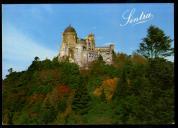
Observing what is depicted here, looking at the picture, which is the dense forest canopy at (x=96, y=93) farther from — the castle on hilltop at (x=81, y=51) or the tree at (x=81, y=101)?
the castle on hilltop at (x=81, y=51)

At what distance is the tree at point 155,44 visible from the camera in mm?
12047

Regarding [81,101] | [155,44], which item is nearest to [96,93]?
[81,101]

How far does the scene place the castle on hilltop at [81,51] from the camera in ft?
39.7

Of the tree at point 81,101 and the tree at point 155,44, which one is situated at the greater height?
the tree at point 155,44

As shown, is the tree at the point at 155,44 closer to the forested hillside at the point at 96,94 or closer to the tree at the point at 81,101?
the forested hillside at the point at 96,94

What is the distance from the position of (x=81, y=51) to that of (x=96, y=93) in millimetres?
637

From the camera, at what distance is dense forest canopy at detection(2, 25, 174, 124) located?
1203cm

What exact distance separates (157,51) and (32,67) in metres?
1.78

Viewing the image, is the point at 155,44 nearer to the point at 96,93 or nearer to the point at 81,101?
the point at 96,93

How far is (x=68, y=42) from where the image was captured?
39.8 feet

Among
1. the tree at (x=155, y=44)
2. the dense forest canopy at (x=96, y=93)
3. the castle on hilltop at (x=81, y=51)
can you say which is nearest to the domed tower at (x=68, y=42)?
the castle on hilltop at (x=81, y=51)

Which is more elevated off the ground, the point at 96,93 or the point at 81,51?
the point at 81,51

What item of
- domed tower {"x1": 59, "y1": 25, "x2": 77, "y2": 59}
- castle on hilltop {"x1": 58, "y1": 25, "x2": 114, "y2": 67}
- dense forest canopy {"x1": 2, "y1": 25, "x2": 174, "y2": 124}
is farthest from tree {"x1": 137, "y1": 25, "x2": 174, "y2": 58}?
domed tower {"x1": 59, "y1": 25, "x2": 77, "y2": 59}

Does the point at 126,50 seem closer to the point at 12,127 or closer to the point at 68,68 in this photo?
the point at 68,68
